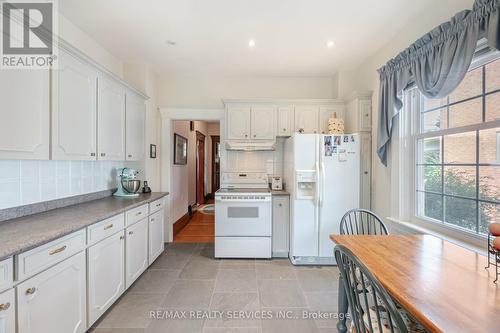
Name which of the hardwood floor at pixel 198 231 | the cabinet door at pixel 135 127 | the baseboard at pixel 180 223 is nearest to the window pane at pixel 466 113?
the cabinet door at pixel 135 127

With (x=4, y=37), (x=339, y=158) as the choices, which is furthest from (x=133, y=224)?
(x=339, y=158)

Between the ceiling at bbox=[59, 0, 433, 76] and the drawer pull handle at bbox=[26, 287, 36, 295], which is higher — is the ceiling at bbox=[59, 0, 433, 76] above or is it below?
above

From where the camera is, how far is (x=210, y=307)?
85.2 inches

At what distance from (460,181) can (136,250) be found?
10.2 ft

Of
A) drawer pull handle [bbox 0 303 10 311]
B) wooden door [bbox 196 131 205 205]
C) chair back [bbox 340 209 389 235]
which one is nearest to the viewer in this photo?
drawer pull handle [bbox 0 303 10 311]

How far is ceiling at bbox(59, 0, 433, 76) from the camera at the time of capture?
210cm

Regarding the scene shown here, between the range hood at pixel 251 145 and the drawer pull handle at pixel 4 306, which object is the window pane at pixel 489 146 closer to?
the range hood at pixel 251 145

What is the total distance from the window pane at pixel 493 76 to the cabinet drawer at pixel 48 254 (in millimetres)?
3120

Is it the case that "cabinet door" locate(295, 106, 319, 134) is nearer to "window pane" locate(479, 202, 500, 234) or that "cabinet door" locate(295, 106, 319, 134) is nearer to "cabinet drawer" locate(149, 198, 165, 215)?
"window pane" locate(479, 202, 500, 234)

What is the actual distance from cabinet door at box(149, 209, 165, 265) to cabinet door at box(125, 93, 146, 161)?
815 millimetres

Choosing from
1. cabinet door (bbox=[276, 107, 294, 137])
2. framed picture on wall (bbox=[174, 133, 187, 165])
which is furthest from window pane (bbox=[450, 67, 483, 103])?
framed picture on wall (bbox=[174, 133, 187, 165])

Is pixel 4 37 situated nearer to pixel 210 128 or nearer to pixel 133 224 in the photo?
pixel 133 224

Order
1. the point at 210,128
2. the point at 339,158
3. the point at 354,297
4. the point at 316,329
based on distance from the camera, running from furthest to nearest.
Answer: the point at 210,128
the point at 339,158
the point at 316,329
the point at 354,297

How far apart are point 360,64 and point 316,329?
3.33 meters
